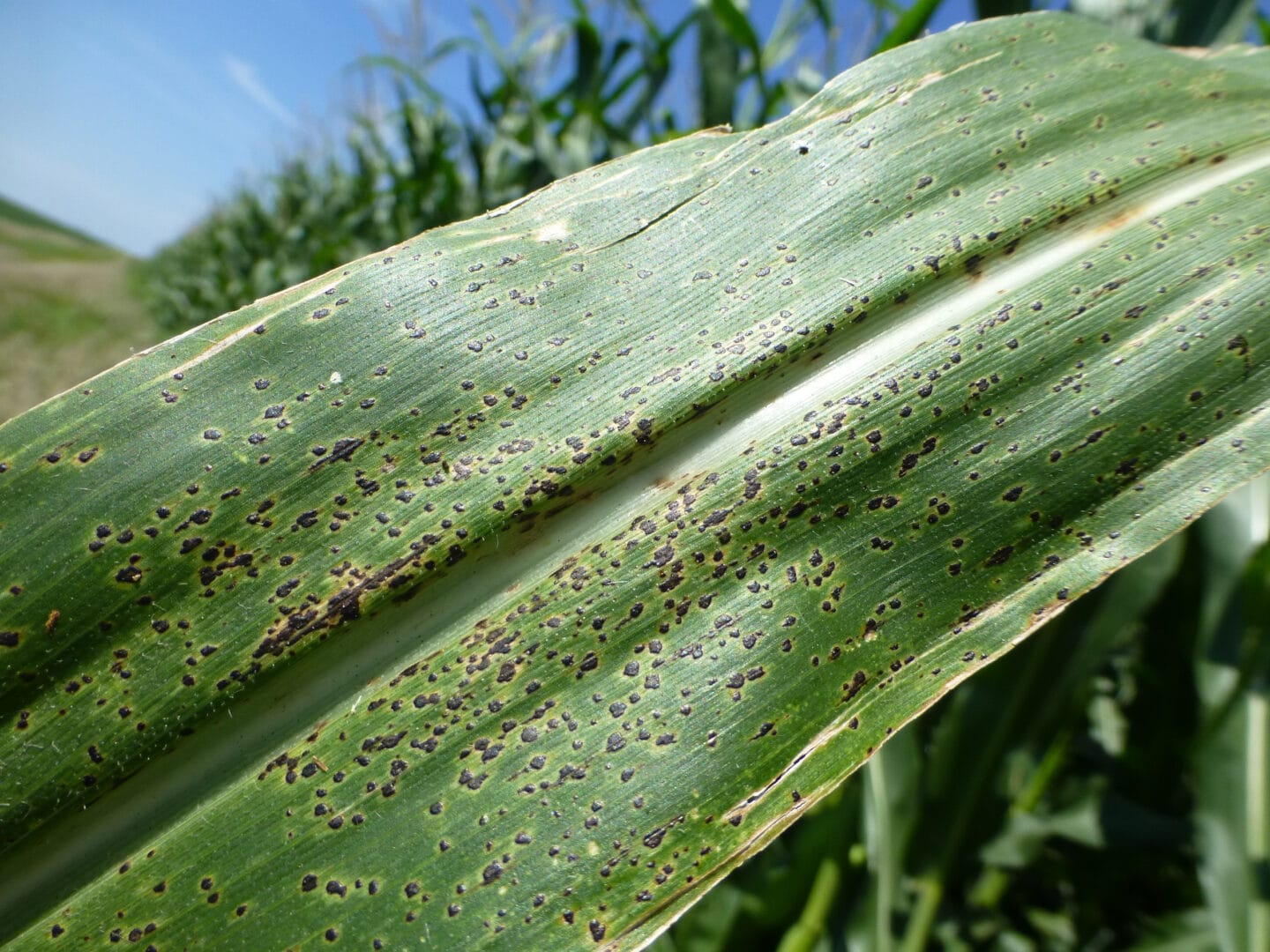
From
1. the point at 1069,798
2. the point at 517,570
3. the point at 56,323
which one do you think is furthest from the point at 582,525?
the point at 56,323

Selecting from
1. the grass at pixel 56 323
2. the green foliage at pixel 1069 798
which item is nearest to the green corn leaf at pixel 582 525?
the grass at pixel 56 323

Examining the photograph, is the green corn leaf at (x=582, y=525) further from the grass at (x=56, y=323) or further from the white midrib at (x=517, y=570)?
the grass at (x=56, y=323)

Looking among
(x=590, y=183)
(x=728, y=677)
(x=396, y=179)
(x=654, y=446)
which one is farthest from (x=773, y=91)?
(x=396, y=179)

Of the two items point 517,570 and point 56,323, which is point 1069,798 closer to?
point 517,570

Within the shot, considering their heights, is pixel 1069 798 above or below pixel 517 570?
below

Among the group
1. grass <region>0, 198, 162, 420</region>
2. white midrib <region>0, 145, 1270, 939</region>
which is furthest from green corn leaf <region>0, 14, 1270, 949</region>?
grass <region>0, 198, 162, 420</region>

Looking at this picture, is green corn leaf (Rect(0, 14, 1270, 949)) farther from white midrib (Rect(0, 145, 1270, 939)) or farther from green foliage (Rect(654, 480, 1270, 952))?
green foliage (Rect(654, 480, 1270, 952))
